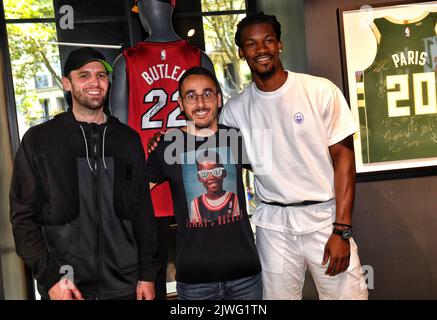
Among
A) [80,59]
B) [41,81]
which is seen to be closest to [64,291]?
[80,59]

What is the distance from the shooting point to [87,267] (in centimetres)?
213

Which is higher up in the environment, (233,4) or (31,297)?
(233,4)

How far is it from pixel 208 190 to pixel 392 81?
1.50 metres

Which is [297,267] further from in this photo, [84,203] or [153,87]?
[153,87]

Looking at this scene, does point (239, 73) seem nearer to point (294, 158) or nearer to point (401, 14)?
point (401, 14)

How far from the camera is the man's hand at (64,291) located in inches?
80.7

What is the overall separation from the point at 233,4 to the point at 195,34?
1.34 feet

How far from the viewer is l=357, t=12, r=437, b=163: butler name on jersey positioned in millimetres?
3076

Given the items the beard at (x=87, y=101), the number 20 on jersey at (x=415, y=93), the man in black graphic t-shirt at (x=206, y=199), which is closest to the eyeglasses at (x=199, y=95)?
the man in black graphic t-shirt at (x=206, y=199)

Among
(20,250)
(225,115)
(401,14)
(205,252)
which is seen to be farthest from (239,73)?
(20,250)

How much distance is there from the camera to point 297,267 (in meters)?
2.38

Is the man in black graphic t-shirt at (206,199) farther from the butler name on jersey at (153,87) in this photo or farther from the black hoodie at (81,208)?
the butler name on jersey at (153,87)

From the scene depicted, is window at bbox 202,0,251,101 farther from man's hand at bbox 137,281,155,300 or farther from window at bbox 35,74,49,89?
man's hand at bbox 137,281,155,300

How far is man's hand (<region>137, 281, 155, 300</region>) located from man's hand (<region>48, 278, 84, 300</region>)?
10.0 inches
